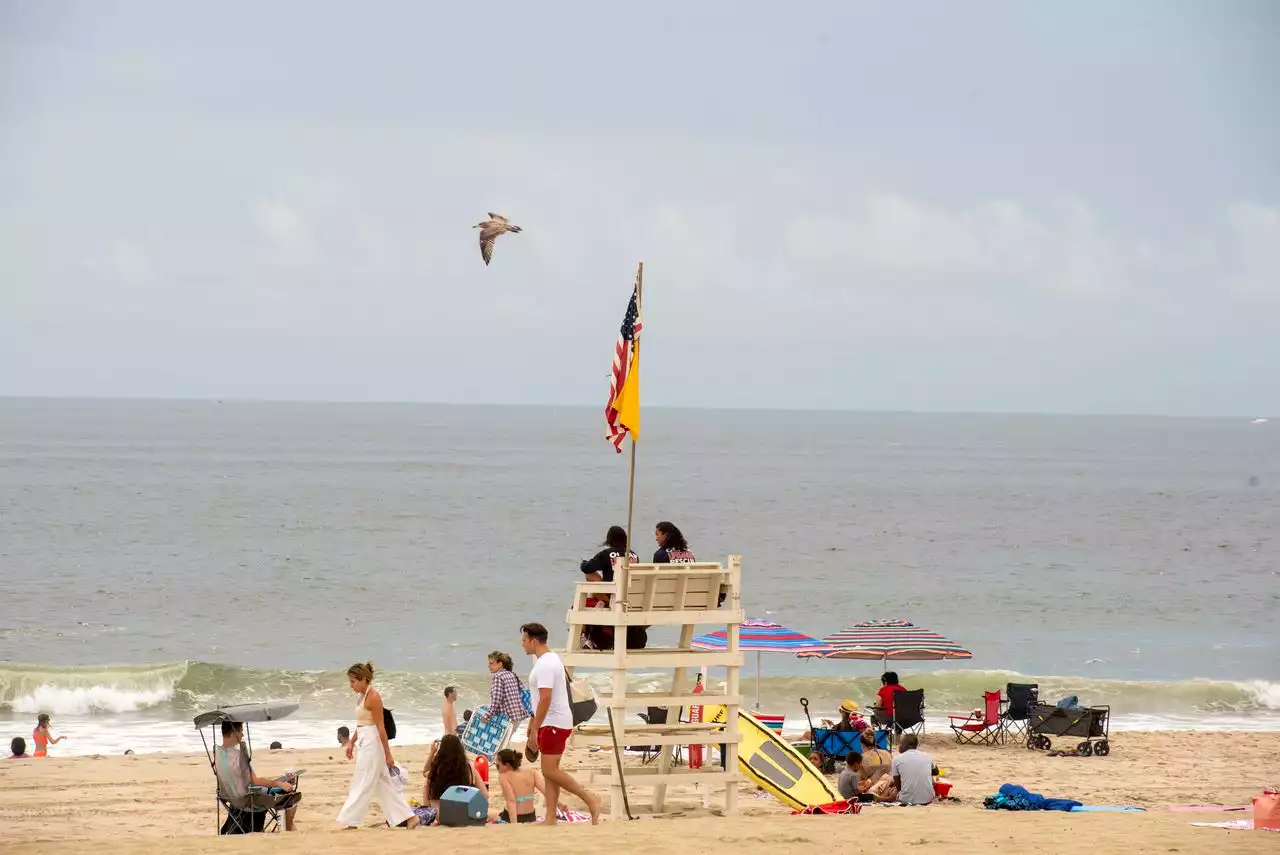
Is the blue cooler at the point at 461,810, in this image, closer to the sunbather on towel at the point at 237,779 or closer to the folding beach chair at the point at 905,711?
the sunbather on towel at the point at 237,779

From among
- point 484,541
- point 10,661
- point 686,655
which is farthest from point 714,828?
point 484,541

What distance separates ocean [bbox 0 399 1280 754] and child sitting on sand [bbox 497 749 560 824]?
28.4ft

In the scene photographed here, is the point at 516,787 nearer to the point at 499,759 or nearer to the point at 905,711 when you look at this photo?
the point at 499,759

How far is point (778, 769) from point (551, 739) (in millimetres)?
3075

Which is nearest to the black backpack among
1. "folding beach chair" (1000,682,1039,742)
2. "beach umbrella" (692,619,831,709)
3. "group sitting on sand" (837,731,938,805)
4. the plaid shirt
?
the plaid shirt

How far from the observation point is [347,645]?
30609 mm

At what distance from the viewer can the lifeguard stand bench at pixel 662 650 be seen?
927 centimetres

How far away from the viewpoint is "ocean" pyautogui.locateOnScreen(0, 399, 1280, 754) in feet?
79.2

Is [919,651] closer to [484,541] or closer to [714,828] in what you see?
[714,828]

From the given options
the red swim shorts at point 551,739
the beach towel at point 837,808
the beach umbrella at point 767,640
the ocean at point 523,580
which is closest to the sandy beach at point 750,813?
the beach towel at point 837,808

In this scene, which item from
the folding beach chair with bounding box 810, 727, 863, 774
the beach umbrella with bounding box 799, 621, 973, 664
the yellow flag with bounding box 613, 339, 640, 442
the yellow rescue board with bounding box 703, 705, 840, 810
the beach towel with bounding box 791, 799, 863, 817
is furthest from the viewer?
the beach umbrella with bounding box 799, 621, 973, 664

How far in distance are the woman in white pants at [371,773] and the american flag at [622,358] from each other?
7.81 ft

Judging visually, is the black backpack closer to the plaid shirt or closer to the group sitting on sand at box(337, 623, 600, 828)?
the group sitting on sand at box(337, 623, 600, 828)

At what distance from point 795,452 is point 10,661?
128551 mm
